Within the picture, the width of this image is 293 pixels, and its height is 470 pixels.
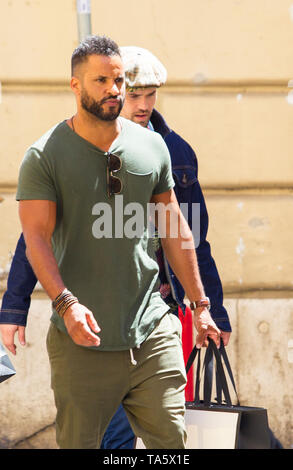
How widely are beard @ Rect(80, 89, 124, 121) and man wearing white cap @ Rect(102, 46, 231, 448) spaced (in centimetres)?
79

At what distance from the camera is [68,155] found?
133 inches

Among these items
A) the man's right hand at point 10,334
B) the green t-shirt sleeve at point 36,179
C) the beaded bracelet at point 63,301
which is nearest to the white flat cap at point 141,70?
the green t-shirt sleeve at point 36,179

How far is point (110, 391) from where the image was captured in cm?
351

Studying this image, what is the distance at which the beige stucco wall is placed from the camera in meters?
5.80

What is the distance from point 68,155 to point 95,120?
188 mm

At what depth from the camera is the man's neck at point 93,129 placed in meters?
3.47

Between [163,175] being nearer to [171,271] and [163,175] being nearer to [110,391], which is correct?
[171,271]

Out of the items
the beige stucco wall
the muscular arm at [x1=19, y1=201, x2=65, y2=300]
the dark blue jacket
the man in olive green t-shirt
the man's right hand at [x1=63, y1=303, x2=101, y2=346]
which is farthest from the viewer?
the beige stucco wall

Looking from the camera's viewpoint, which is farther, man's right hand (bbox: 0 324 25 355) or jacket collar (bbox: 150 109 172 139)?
jacket collar (bbox: 150 109 172 139)

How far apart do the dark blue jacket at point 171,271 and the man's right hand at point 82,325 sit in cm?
83

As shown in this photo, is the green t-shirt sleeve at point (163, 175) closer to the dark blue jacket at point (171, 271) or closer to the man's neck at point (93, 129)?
the man's neck at point (93, 129)

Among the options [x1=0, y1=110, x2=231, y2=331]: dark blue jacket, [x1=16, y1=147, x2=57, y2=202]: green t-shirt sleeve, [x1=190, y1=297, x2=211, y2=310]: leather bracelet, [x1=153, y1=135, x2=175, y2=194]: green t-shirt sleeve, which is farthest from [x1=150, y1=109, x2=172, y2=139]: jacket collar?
[x1=16, y1=147, x2=57, y2=202]: green t-shirt sleeve

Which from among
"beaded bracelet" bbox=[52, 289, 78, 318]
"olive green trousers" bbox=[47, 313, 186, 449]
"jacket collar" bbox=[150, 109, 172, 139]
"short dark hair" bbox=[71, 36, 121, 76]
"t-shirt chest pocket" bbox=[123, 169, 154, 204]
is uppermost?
"short dark hair" bbox=[71, 36, 121, 76]

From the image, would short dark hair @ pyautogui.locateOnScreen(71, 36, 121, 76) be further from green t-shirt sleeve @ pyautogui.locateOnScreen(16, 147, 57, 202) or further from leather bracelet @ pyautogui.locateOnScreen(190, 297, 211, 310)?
leather bracelet @ pyautogui.locateOnScreen(190, 297, 211, 310)
